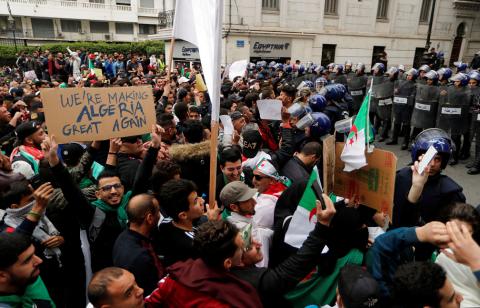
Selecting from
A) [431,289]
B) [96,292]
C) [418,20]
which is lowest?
[96,292]

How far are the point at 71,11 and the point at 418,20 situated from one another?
3911cm

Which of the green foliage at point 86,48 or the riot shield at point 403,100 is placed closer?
the riot shield at point 403,100

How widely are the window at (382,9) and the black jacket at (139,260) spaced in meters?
26.2

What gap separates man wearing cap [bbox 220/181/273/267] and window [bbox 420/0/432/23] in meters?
28.5

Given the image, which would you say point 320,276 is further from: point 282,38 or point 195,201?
point 282,38

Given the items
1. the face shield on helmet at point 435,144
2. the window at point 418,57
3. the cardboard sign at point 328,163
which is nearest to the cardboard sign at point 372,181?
the cardboard sign at point 328,163

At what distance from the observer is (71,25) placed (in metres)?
45.1

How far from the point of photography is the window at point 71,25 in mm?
44594

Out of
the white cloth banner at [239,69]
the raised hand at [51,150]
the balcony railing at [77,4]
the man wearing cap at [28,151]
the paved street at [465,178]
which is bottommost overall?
the paved street at [465,178]

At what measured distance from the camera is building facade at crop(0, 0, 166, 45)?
41500 millimetres

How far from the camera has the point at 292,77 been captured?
555 inches

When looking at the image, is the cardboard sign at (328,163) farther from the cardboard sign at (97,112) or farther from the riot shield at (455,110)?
the riot shield at (455,110)

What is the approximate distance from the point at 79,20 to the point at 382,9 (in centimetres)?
3709

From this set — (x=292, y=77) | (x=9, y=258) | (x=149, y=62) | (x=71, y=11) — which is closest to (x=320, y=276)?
(x=9, y=258)
